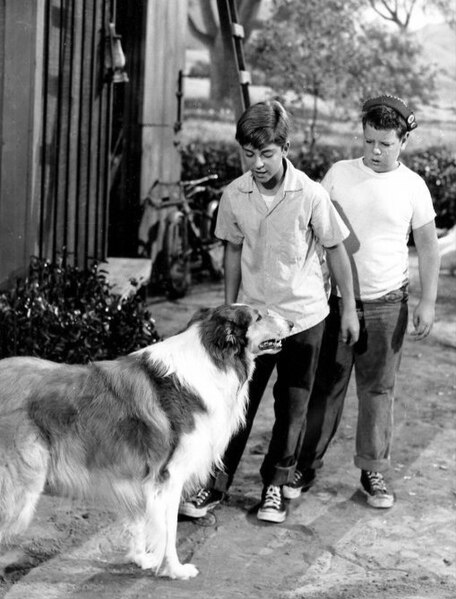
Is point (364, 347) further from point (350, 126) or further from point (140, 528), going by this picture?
point (350, 126)

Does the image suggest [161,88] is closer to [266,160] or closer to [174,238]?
[174,238]

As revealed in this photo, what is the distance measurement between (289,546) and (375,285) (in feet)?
4.79

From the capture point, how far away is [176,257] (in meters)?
11.3

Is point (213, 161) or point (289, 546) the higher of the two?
point (213, 161)

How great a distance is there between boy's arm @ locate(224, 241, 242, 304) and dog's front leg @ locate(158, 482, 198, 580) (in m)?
1.16

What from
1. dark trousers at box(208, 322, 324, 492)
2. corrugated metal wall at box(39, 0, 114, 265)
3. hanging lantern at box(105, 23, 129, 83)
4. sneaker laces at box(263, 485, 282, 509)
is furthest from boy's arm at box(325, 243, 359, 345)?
hanging lantern at box(105, 23, 129, 83)

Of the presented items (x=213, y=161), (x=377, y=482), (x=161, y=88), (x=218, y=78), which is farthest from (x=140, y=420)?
(x=218, y=78)

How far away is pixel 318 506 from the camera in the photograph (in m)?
5.65

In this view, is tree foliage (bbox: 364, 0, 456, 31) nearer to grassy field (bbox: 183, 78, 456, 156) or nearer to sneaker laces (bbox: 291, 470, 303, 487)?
grassy field (bbox: 183, 78, 456, 156)

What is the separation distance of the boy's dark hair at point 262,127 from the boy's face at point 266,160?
0.03m

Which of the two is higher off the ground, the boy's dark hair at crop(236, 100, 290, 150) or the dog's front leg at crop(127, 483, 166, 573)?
the boy's dark hair at crop(236, 100, 290, 150)

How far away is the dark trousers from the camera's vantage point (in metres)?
5.20

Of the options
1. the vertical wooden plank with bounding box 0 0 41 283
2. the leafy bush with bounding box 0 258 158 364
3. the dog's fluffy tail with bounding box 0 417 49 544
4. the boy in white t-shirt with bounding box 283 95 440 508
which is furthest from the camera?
the vertical wooden plank with bounding box 0 0 41 283

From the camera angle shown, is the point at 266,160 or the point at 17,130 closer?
the point at 266,160
